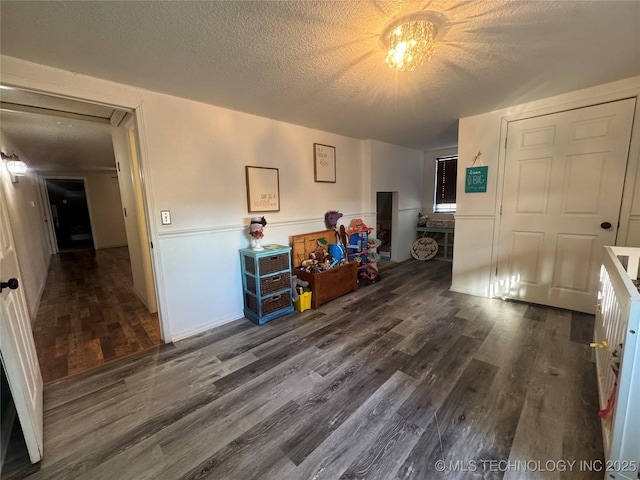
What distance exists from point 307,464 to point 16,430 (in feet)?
5.74

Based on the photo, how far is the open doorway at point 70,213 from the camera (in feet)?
25.2

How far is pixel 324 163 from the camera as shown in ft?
12.0

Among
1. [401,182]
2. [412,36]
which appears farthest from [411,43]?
[401,182]

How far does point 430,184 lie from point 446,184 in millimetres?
323

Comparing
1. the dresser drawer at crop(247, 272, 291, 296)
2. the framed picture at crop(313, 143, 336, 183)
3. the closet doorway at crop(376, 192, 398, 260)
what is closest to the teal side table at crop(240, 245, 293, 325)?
the dresser drawer at crop(247, 272, 291, 296)

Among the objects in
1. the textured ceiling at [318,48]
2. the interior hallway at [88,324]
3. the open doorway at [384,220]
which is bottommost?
the interior hallway at [88,324]

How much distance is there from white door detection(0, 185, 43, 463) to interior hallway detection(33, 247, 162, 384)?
1.87 ft

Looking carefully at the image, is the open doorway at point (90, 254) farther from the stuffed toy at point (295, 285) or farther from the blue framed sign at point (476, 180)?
the blue framed sign at point (476, 180)

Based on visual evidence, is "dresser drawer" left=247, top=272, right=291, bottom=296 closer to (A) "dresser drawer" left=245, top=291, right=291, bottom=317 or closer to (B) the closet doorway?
(A) "dresser drawer" left=245, top=291, right=291, bottom=317

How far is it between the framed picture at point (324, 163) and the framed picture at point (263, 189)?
0.70m

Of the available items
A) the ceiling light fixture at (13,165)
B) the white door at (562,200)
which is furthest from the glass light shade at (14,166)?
the white door at (562,200)

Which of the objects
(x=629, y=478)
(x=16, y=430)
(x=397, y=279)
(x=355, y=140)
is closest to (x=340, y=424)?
(x=629, y=478)

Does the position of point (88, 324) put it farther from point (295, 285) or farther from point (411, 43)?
point (411, 43)

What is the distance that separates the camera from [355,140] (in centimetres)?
415
